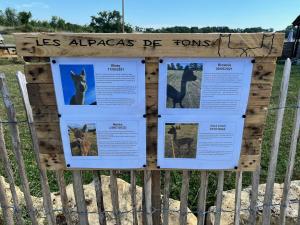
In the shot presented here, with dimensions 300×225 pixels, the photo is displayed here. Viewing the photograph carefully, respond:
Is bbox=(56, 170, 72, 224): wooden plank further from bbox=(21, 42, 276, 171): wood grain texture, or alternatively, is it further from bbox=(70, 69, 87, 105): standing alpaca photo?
bbox=(70, 69, 87, 105): standing alpaca photo

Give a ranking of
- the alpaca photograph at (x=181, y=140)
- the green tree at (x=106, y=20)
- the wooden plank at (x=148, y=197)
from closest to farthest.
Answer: the alpaca photograph at (x=181, y=140) < the wooden plank at (x=148, y=197) < the green tree at (x=106, y=20)

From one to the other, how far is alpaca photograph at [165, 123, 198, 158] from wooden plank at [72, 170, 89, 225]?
0.74 meters

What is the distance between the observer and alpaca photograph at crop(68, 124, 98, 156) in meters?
2.43

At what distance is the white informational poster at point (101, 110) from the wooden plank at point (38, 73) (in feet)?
0.17

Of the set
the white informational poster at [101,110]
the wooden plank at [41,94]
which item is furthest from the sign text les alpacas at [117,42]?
the wooden plank at [41,94]

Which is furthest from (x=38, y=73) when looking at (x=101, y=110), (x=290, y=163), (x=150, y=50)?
(x=290, y=163)

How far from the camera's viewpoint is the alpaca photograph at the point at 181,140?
2402mm

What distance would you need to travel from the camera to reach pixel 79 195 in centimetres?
274

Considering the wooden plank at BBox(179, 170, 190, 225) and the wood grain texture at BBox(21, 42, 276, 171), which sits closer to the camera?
the wood grain texture at BBox(21, 42, 276, 171)

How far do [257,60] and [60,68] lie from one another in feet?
4.33

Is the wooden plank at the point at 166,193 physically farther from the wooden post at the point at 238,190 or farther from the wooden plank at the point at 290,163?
the wooden plank at the point at 290,163

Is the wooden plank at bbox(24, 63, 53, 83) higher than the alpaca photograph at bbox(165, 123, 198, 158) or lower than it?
higher

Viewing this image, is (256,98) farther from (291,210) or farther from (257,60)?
(291,210)

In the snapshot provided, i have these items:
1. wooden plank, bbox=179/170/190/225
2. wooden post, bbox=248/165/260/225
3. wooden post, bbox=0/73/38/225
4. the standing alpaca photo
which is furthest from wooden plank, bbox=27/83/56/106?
wooden post, bbox=248/165/260/225
